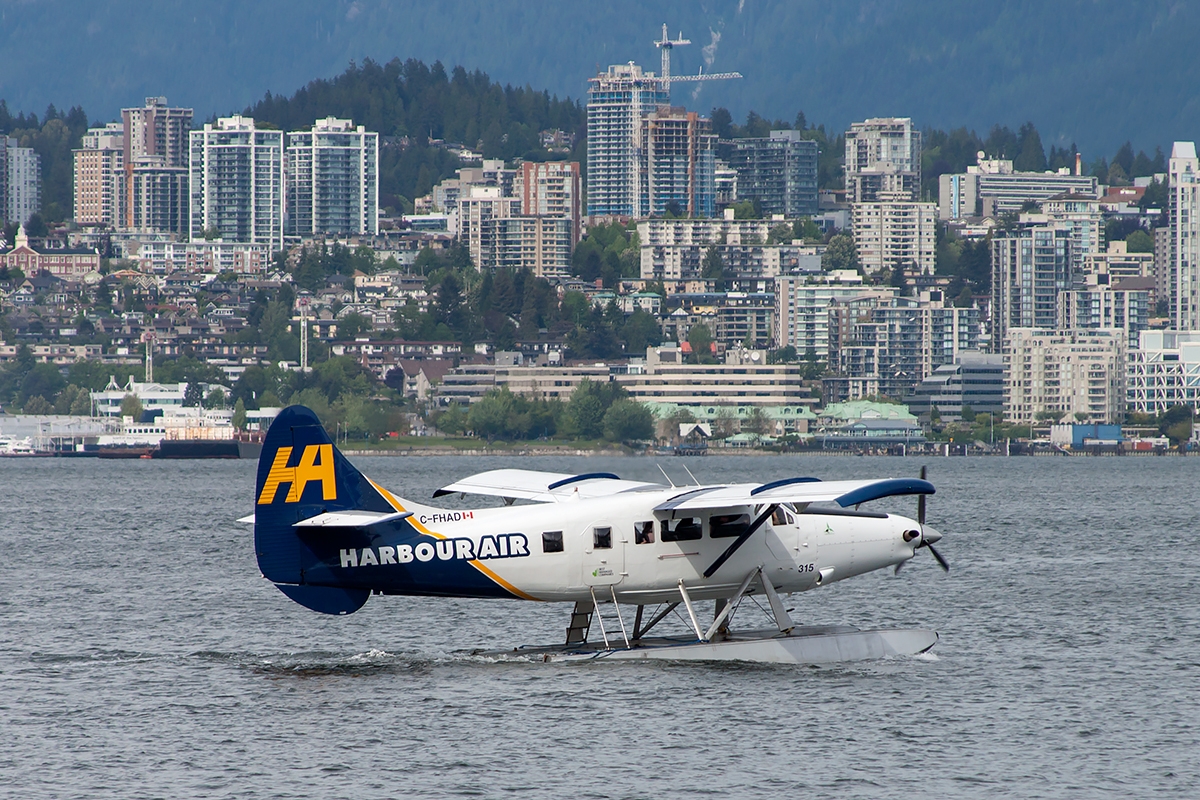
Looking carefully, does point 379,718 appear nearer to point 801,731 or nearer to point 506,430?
point 801,731

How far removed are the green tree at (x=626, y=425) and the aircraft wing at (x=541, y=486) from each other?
147160 millimetres

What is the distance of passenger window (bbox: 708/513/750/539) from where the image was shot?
24.3 meters

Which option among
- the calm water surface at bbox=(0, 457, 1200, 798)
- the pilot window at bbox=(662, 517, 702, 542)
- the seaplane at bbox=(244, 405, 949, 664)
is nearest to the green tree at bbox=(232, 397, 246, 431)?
the calm water surface at bbox=(0, 457, 1200, 798)

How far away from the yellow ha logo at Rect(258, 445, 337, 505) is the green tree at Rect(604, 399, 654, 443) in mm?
149660

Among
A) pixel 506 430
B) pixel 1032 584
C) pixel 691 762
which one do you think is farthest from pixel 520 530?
pixel 506 430

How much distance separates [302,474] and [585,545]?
3643 mm

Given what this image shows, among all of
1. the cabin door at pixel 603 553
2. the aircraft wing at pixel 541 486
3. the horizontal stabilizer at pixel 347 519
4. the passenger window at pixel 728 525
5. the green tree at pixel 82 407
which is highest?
the aircraft wing at pixel 541 486

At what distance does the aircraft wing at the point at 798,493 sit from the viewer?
881 inches

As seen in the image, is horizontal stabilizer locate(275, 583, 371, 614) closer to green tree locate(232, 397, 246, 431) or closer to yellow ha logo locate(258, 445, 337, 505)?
yellow ha logo locate(258, 445, 337, 505)

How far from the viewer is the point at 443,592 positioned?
24.1 meters

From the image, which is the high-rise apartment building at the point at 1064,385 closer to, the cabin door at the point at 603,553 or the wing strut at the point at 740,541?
the wing strut at the point at 740,541

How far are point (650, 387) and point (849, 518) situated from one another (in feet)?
553

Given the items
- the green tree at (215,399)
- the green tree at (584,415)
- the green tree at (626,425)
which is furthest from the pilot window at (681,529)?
the green tree at (215,399)

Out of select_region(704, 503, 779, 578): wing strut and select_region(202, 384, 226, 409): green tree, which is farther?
select_region(202, 384, 226, 409): green tree
